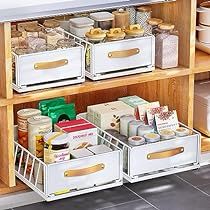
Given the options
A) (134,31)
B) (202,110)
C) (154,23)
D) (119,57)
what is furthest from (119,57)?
(202,110)

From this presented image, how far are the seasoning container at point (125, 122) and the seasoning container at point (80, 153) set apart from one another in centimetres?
21

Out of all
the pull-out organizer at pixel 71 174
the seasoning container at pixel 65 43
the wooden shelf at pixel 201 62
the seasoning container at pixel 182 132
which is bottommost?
the pull-out organizer at pixel 71 174

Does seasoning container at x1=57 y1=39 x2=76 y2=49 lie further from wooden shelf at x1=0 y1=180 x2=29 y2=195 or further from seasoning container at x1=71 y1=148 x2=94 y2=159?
wooden shelf at x1=0 y1=180 x2=29 y2=195

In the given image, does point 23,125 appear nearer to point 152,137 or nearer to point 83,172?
point 83,172

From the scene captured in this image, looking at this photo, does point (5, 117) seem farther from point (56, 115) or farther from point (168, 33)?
point (168, 33)

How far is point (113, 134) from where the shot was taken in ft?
10.7

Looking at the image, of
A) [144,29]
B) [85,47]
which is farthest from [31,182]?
[144,29]

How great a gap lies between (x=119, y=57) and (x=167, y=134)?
0.34 metres

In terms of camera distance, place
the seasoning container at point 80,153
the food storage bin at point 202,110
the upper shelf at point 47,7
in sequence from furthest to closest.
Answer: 1. the food storage bin at point 202,110
2. the seasoning container at point 80,153
3. the upper shelf at point 47,7

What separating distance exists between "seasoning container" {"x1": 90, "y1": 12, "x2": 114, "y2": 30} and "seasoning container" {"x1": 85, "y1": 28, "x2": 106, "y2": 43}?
0.39 feet

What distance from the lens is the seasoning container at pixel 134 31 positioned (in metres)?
3.22

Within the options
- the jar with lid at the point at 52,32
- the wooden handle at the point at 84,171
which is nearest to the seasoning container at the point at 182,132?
the wooden handle at the point at 84,171

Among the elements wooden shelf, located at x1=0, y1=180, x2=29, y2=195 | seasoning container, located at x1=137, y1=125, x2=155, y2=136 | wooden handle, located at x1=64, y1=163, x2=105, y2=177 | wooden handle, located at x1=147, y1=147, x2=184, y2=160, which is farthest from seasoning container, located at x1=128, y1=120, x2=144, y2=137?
wooden shelf, located at x1=0, y1=180, x2=29, y2=195

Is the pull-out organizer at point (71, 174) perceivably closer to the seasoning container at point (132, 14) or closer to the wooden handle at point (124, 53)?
the wooden handle at point (124, 53)
